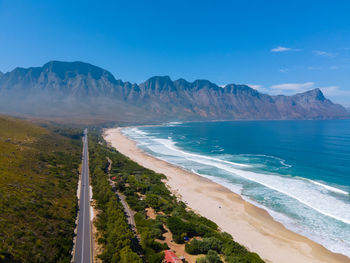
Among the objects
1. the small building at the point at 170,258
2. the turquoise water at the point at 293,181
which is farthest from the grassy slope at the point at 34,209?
the turquoise water at the point at 293,181

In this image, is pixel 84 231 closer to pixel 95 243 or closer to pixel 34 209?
pixel 95 243

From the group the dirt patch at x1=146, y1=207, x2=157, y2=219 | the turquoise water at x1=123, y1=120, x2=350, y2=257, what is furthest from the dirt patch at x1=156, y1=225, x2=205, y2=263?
the turquoise water at x1=123, y1=120, x2=350, y2=257

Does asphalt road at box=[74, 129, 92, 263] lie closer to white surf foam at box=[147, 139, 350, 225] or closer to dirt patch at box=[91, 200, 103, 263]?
dirt patch at box=[91, 200, 103, 263]

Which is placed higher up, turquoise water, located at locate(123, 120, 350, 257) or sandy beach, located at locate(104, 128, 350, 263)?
turquoise water, located at locate(123, 120, 350, 257)

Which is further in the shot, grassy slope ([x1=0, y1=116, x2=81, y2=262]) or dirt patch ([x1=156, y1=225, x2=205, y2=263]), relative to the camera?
dirt patch ([x1=156, y1=225, x2=205, y2=263])

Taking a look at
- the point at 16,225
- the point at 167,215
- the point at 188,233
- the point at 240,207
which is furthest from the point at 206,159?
the point at 16,225
